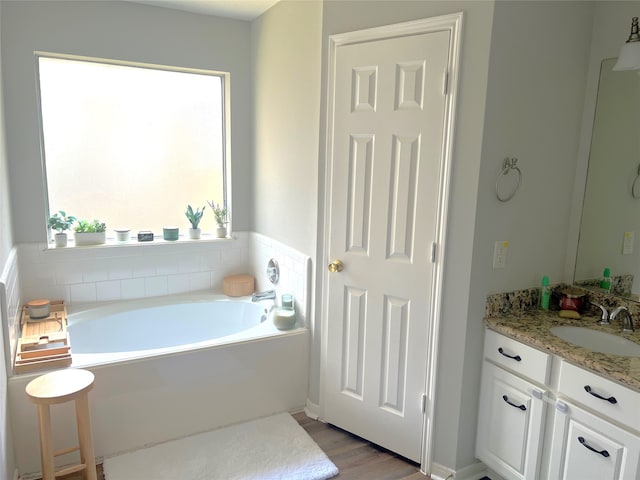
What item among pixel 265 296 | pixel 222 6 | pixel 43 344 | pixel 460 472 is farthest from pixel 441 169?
pixel 43 344

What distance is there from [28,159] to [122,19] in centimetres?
117

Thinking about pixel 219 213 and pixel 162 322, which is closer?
pixel 162 322

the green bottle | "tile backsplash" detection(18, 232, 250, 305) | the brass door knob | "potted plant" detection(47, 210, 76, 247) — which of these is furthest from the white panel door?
"potted plant" detection(47, 210, 76, 247)

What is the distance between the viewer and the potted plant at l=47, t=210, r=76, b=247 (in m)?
3.21

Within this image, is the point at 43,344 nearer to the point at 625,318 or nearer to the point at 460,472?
the point at 460,472

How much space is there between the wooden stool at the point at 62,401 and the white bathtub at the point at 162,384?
197 millimetres

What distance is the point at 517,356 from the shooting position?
6.85ft

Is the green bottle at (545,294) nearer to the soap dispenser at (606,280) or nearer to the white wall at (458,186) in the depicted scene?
the soap dispenser at (606,280)

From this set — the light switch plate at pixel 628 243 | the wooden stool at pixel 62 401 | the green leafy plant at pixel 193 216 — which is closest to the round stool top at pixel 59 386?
the wooden stool at pixel 62 401

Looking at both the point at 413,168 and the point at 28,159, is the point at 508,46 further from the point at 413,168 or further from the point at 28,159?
the point at 28,159

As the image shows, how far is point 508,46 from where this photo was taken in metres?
2.01

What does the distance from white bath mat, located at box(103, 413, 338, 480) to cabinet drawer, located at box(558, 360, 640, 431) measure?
1.26m

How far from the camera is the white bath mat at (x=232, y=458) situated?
236 cm

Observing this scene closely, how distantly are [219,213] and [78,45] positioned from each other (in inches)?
60.9
